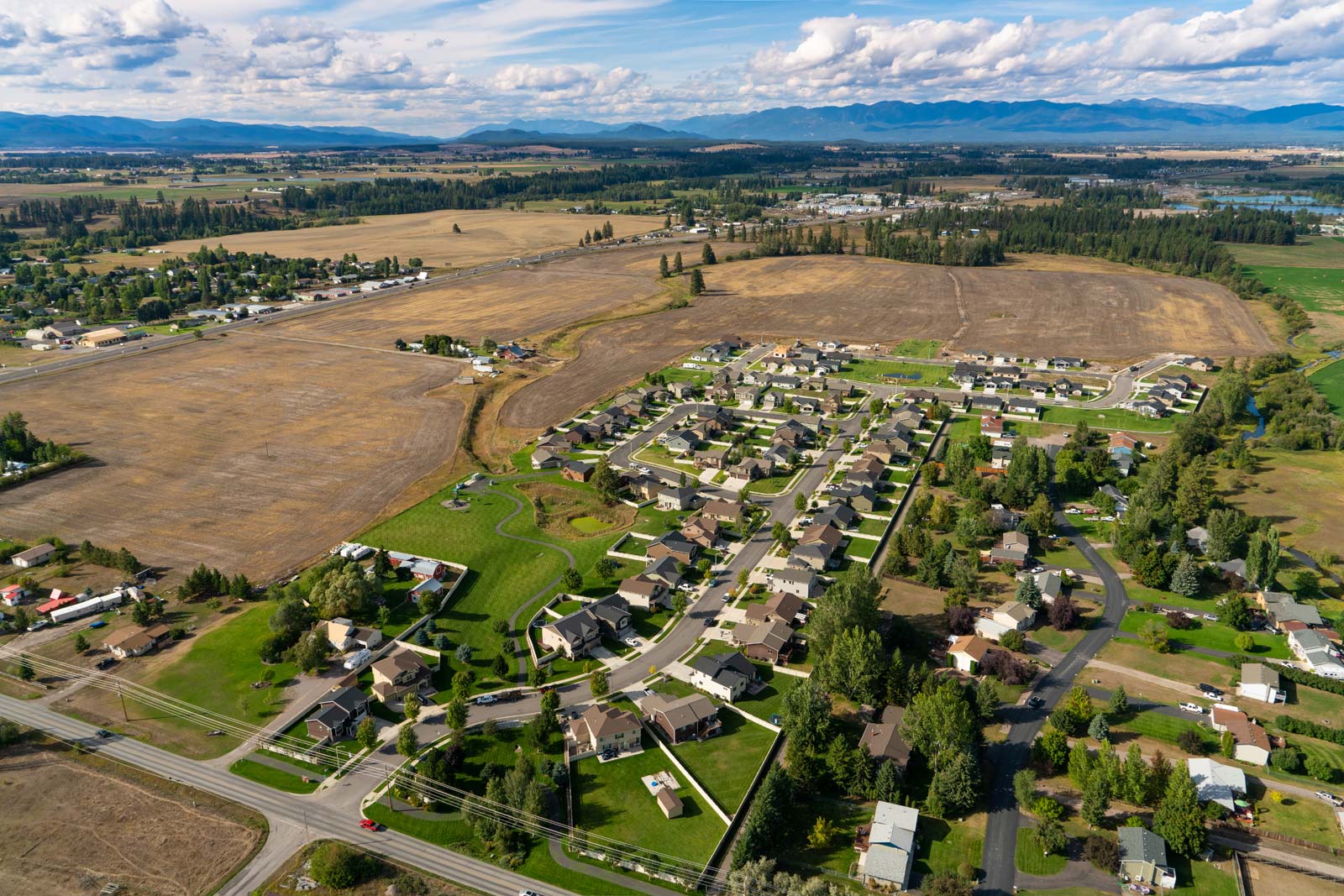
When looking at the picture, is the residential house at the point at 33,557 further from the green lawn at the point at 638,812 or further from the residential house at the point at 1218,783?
the residential house at the point at 1218,783

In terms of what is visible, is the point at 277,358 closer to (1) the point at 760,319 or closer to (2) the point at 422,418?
(2) the point at 422,418

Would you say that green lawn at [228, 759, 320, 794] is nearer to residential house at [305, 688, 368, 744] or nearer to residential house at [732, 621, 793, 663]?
residential house at [305, 688, 368, 744]

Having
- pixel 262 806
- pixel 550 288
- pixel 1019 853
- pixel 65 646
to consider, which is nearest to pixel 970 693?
pixel 1019 853

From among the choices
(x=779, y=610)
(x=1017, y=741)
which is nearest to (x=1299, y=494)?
(x=1017, y=741)

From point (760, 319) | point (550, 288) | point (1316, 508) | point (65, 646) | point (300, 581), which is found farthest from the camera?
point (550, 288)

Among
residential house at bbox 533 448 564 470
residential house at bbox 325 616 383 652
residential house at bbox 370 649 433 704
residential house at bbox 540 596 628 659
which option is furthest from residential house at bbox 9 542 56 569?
residential house at bbox 540 596 628 659
